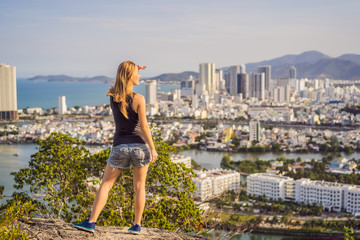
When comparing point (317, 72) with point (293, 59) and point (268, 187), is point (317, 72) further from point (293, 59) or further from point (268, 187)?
point (268, 187)

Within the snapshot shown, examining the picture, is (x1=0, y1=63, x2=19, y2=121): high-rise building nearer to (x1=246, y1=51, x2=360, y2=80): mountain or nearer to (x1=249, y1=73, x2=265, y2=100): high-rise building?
(x1=249, y1=73, x2=265, y2=100): high-rise building

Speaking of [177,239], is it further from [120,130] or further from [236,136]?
[236,136]

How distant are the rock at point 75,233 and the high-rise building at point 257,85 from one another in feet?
75.9

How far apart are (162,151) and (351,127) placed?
1366cm

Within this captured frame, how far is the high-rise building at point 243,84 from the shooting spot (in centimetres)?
2434

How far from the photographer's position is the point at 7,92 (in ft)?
46.7

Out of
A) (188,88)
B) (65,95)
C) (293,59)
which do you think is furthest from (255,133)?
(293,59)

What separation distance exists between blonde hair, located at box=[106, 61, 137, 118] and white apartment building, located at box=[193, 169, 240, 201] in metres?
4.39

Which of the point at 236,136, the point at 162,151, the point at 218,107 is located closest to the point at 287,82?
the point at 218,107

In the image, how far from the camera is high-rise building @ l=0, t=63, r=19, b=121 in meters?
14.2

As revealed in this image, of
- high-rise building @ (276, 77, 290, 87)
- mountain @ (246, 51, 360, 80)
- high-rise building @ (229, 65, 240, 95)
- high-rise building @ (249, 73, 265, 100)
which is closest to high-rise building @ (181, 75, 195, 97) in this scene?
high-rise building @ (229, 65, 240, 95)

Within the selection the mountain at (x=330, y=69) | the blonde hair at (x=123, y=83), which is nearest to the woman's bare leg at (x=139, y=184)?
the blonde hair at (x=123, y=83)

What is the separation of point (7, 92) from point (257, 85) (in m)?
13.4

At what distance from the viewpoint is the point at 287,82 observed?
88.5 ft
